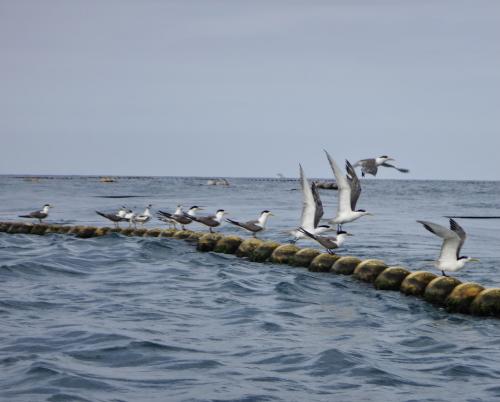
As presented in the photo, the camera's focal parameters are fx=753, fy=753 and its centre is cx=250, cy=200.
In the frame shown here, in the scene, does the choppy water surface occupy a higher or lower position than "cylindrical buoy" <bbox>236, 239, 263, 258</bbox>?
lower

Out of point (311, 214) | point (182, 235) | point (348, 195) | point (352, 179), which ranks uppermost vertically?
point (352, 179)

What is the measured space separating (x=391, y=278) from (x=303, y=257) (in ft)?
13.4

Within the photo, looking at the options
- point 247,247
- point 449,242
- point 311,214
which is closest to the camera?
point 449,242

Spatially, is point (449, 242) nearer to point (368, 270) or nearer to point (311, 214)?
point (368, 270)

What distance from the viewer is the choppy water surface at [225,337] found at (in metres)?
10.1

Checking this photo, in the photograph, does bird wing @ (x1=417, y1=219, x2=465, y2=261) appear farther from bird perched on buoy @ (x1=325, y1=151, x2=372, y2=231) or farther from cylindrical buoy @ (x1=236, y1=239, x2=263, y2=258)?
cylindrical buoy @ (x1=236, y1=239, x2=263, y2=258)

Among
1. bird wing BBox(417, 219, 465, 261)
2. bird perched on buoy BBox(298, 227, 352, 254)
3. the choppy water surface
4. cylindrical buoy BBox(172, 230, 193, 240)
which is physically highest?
bird wing BBox(417, 219, 465, 261)

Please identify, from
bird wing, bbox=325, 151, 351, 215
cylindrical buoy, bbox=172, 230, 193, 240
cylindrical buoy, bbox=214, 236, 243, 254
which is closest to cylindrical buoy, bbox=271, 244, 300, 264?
bird wing, bbox=325, 151, 351, 215

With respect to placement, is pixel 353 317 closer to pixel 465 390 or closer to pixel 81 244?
pixel 465 390

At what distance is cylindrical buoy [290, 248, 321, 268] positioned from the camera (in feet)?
70.3

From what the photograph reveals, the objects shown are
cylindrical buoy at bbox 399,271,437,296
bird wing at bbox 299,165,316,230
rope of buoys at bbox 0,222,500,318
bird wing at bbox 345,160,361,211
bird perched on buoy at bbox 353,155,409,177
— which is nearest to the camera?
rope of buoys at bbox 0,222,500,318

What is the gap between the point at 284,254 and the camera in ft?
72.7

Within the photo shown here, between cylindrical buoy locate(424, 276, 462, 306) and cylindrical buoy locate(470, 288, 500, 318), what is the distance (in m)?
0.97

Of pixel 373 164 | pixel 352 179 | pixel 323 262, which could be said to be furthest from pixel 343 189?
pixel 323 262
